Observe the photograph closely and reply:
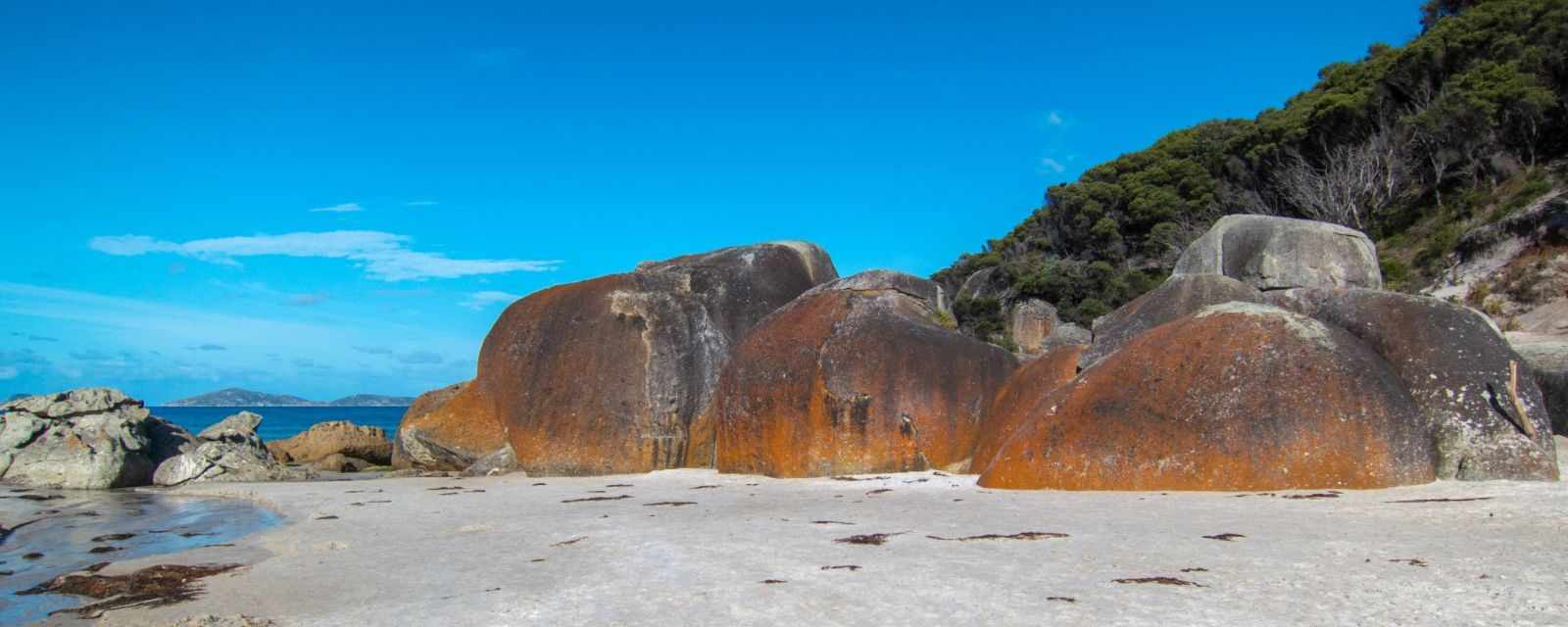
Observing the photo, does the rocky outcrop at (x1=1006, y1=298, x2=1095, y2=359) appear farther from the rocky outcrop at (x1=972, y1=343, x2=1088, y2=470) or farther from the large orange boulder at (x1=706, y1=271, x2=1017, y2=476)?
the rocky outcrop at (x1=972, y1=343, x2=1088, y2=470)

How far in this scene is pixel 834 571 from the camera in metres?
5.96

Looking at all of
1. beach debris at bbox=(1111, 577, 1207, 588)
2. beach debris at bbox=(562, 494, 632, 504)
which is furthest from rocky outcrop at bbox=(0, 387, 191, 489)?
beach debris at bbox=(1111, 577, 1207, 588)

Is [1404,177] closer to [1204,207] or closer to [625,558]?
[1204,207]

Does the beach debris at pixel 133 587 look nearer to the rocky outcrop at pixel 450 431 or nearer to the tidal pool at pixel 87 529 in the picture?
the tidal pool at pixel 87 529

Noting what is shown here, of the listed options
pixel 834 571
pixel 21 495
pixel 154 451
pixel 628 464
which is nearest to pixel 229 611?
pixel 834 571

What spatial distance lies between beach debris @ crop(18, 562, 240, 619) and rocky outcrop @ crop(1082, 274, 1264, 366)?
895 centimetres

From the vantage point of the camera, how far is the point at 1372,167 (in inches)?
1239

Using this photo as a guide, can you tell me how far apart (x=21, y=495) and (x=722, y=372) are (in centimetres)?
960

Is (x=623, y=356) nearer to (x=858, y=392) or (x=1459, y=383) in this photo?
(x=858, y=392)

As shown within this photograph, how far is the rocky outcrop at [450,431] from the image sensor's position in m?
15.4

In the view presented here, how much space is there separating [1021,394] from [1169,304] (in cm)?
215

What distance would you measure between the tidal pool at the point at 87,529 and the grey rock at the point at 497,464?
10.2 feet

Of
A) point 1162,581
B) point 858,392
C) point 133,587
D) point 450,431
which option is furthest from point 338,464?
point 1162,581

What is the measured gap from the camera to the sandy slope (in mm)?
4859
